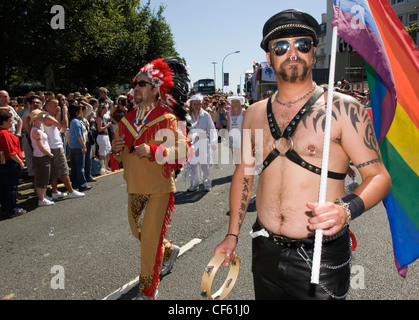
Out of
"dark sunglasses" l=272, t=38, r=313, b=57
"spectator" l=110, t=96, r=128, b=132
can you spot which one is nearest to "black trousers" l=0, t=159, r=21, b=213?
"spectator" l=110, t=96, r=128, b=132

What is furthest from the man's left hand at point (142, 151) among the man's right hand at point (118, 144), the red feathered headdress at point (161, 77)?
the red feathered headdress at point (161, 77)

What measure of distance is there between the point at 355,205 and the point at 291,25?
1.07m

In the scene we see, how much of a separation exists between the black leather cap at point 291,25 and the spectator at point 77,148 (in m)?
6.63

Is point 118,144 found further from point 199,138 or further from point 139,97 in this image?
point 199,138

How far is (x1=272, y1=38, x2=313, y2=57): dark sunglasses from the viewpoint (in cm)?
201

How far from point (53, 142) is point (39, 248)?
3074 millimetres

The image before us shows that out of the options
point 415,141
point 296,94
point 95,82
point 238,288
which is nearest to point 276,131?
point 296,94

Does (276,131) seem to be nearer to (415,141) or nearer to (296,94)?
(296,94)

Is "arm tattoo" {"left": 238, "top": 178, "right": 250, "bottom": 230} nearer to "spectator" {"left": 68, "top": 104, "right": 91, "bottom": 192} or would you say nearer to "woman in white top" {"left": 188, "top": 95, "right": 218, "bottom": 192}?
"woman in white top" {"left": 188, "top": 95, "right": 218, "bottom": 192}

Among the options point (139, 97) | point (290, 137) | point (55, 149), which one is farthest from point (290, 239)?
point (55, 149)

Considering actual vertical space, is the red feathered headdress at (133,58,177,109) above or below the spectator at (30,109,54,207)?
above

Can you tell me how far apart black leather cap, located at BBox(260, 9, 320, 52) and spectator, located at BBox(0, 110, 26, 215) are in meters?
5.66

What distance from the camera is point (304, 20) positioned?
205 cm

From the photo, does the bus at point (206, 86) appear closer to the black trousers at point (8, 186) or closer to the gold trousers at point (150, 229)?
the black trousers at point (8, 186)
